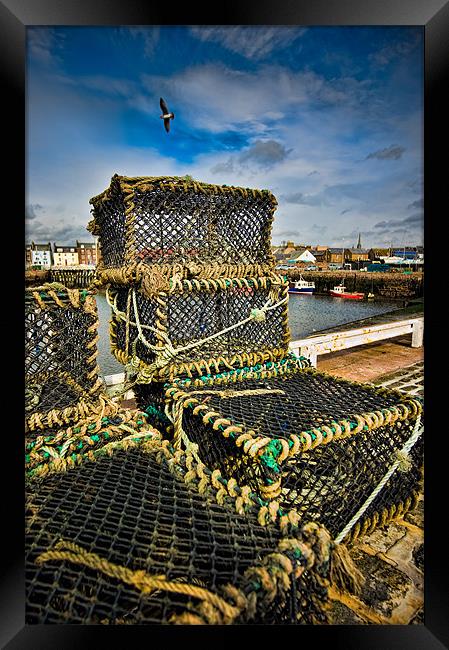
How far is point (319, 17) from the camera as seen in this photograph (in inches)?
44.4

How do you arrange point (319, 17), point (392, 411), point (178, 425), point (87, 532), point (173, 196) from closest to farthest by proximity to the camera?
point (87, 532), point (319, 17), point (392, 411), point (178, 425), point (173, 196)

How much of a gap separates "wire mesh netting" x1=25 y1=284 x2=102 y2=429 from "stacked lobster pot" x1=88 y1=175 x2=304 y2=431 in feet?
1.09

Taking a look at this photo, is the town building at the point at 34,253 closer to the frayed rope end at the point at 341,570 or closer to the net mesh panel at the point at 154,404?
the net mesh panel at the point at 154,404

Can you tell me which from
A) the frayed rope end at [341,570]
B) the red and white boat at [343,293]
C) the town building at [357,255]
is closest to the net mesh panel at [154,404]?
the frayed rope end at [341,570]

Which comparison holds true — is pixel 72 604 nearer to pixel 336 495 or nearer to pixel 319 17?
pixel 336 495

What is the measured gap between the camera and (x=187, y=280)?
202cm

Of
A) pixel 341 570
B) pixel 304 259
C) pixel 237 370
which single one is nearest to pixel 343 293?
pixel 304 259

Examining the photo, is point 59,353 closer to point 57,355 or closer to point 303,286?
point 57,355

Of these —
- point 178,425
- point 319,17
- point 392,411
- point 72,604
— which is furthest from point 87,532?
point 319,17

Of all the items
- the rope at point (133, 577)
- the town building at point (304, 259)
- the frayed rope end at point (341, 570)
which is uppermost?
the town building at point (304, 259)

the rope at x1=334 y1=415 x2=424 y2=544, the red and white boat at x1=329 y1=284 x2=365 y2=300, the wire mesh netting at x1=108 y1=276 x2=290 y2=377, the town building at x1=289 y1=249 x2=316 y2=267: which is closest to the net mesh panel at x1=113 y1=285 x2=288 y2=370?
the wire mesh netting at x1=108 y1=276 x2=290 y2=377

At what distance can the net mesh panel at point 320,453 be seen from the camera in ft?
4.59

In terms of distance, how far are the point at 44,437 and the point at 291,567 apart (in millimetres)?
973

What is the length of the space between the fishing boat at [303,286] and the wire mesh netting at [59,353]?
25.6m
